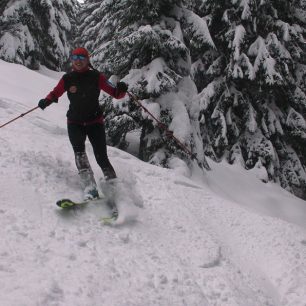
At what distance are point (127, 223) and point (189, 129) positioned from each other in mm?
5065

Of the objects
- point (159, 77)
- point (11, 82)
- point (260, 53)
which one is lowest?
point (11, 82)

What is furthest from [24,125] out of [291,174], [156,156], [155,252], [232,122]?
[291,174]

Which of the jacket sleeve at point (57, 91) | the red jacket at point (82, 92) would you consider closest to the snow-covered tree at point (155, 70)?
the red jacket at point (82, 92)

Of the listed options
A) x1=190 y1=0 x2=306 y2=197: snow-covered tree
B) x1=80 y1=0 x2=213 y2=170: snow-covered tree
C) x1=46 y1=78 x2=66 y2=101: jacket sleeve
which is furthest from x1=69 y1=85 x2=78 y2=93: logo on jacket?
x1=190 y1=0 x2=306 y2=197: snow-covered tree

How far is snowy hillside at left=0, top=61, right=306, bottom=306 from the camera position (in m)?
4.12

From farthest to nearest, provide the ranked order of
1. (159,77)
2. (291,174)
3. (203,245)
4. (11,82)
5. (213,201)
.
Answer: (291,174), (11,82), (159,77), (213,201), (203,245)

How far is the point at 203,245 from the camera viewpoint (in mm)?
5660

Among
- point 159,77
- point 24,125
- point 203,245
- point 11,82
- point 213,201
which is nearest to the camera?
point 203,245

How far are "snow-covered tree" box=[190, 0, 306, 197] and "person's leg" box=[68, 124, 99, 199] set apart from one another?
27.4 ft

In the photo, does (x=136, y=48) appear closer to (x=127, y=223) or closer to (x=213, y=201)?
(x=213, y=201)

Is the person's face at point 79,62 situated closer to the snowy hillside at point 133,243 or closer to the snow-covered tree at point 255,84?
the snowy hillside at point 133,243

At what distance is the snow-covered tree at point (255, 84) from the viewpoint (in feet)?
46.0

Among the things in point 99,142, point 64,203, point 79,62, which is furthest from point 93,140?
point 64,203

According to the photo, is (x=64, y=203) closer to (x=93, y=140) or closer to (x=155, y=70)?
(x=93, y=140)
